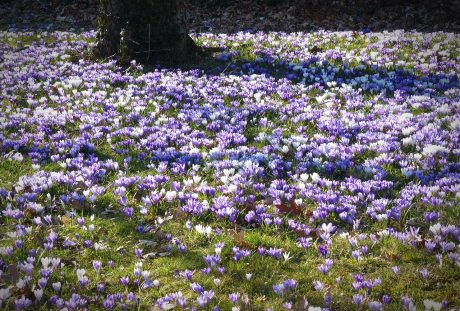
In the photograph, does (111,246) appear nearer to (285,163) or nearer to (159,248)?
(159,248)

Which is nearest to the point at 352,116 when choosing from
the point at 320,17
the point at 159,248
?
the point at 159,248

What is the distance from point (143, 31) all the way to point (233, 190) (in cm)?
717

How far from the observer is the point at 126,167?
6.35 m

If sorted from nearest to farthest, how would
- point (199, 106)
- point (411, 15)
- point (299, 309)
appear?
point (299, 309), point (199, 106), point (411, 15)

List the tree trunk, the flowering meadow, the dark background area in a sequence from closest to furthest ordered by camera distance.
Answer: the flowering meadow < the tree trunk < the dark background area

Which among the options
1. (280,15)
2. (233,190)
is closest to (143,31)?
(233,190)

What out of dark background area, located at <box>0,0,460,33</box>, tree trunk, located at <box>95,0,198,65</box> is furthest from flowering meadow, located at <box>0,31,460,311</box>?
dark background area, located at <box>0,0,460,33</box>

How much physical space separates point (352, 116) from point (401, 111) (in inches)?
36.9

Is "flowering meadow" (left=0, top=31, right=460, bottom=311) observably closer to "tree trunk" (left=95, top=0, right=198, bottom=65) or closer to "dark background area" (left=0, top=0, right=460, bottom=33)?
"tree trunk" (left=95, top=0, right=198, bottom=65)

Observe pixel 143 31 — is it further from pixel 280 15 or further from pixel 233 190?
pixel 280 15

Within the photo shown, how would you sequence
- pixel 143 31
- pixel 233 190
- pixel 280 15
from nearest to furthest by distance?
pixel 233 190, pixel 143 31, pixel 280 15

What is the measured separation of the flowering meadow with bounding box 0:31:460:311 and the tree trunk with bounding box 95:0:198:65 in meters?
1.40

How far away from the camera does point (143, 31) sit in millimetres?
11422

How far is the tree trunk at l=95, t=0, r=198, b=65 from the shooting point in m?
11.2
